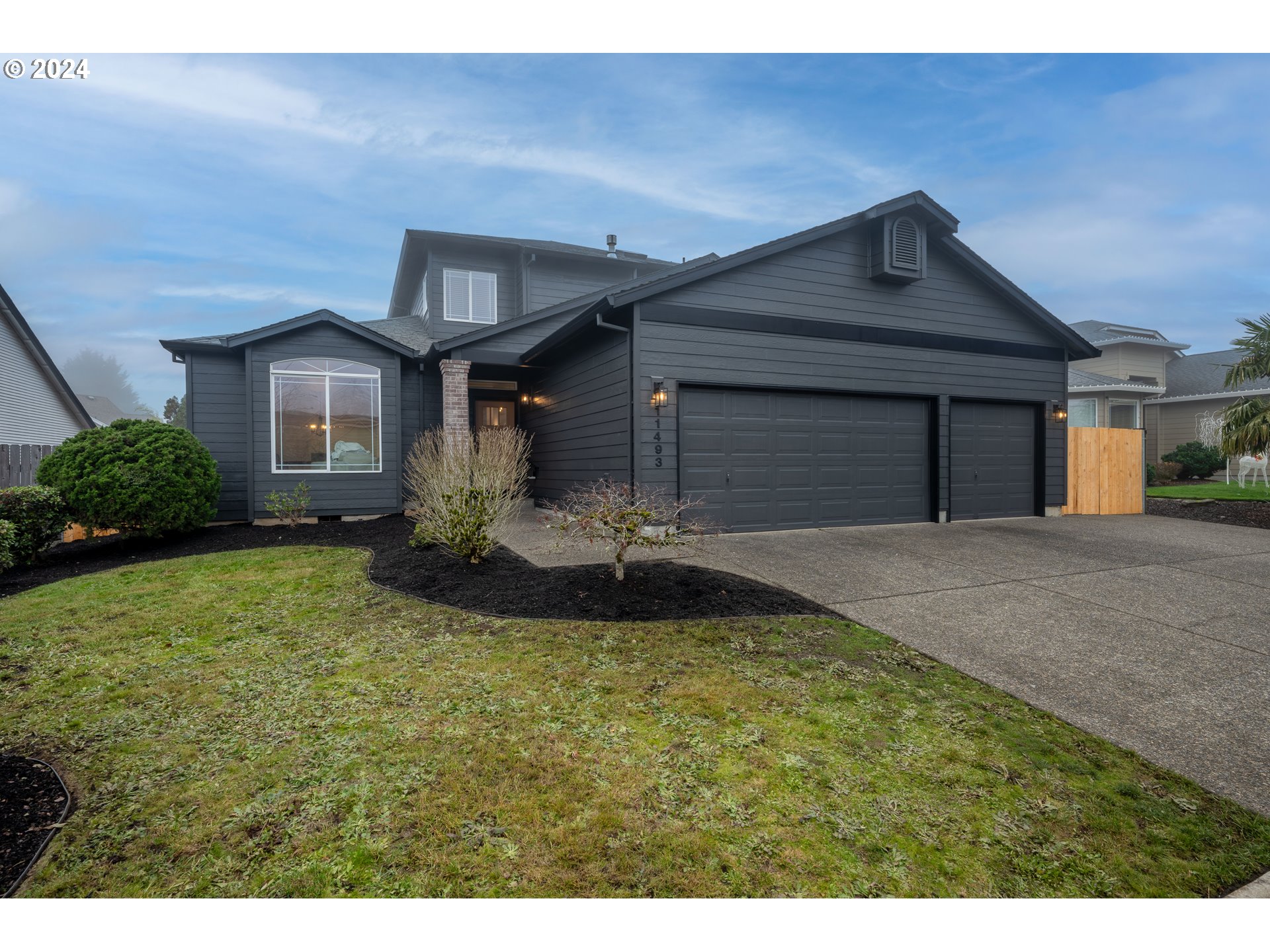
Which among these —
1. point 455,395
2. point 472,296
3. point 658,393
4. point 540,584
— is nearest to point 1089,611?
point 540,584

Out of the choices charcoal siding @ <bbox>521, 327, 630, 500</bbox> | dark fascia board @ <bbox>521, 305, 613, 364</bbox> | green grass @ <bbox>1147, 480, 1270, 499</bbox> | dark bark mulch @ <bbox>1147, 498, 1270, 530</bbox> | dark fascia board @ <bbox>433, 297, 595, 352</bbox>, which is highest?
dark fascia board @ <bbox>433, 297, 595, 352</bbox>

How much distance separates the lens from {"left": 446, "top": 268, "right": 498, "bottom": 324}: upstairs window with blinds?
15.0 m

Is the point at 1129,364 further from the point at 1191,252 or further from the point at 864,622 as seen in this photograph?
the point at 864,622

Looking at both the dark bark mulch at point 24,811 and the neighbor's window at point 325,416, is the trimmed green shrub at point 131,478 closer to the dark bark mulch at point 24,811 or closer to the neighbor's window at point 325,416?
the neighbor's window at point 325,416

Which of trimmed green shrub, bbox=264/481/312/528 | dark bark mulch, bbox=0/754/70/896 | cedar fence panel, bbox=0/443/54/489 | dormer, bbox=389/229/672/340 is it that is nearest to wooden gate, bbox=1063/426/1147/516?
dormer, bbox=389/229/672/340

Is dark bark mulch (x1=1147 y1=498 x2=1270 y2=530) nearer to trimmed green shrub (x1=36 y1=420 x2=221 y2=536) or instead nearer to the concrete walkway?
the concrete walkway

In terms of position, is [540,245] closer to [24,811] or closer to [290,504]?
[290,504]

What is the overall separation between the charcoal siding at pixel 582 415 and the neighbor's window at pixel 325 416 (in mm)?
3371

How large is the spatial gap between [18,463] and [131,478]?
Result: 7181 mm

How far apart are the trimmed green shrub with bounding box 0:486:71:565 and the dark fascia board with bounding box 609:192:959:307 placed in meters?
8.22

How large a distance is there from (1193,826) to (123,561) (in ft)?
35.2
